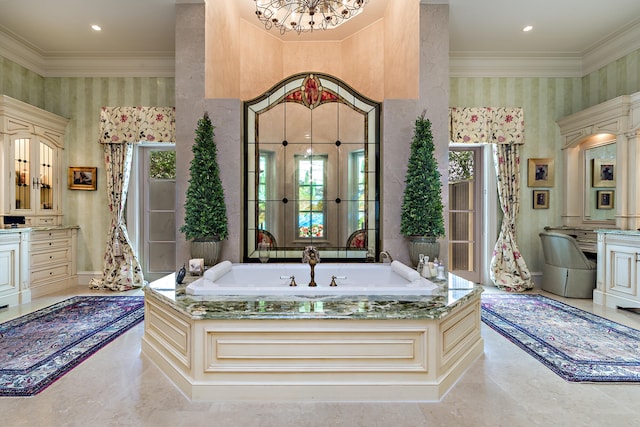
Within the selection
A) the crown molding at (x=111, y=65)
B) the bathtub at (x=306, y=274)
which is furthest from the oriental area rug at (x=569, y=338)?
the crown molding at (x=111, y=65)

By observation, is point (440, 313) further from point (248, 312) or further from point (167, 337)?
point (167, 337)

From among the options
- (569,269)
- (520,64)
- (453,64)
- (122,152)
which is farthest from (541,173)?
(122,152)

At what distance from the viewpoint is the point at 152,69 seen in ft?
15.2

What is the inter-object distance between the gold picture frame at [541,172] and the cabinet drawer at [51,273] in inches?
248

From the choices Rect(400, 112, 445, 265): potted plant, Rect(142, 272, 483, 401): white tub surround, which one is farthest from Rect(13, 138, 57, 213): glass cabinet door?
Rect(400, 112, 445, 265): potted plant

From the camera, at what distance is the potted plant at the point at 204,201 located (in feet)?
10.4

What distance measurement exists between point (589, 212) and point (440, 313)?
383 cm

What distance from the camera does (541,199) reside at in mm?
4648

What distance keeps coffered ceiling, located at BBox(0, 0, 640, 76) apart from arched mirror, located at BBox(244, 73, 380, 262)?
1277 mm

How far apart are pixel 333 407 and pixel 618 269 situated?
139 inches

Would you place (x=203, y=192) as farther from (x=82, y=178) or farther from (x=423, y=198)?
(x=82, y=178)

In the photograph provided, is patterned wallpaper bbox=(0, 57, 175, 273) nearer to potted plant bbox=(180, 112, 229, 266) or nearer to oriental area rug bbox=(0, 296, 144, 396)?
oriental area rug bbox=(0, 296, 144, 396)

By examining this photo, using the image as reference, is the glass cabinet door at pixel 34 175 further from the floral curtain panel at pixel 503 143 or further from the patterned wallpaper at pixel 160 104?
the floral curtain panel at pixel 503 143

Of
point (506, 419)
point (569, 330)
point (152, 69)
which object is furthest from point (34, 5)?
point (569, 330)
